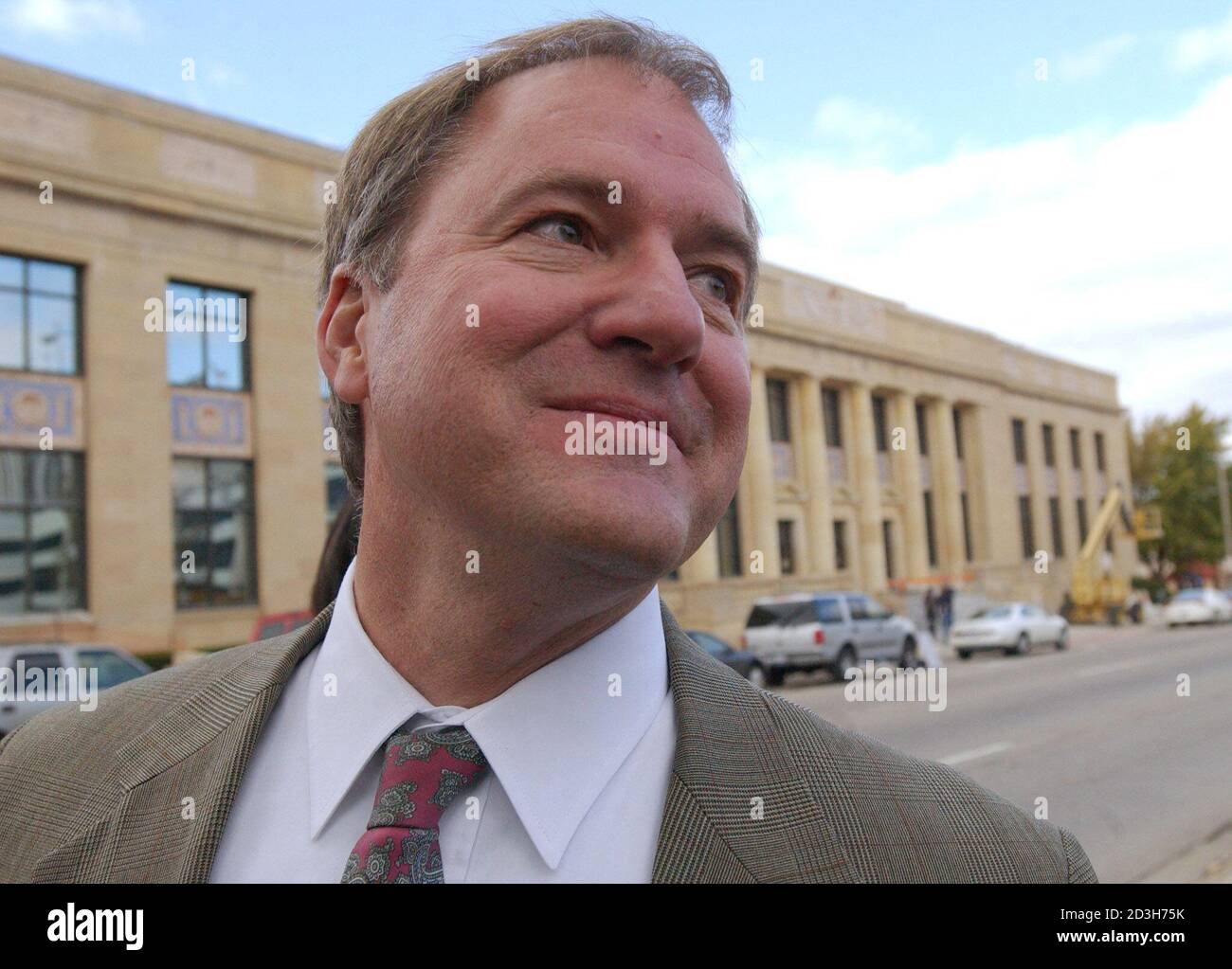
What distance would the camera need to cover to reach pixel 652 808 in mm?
1363

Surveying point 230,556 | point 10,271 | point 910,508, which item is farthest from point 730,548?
point 10,271

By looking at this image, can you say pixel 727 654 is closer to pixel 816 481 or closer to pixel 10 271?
pixel 10 271

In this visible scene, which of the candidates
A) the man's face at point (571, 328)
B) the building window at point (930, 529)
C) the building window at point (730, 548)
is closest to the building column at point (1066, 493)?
the building window at point (930, 529)

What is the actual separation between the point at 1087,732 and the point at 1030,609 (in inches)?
628

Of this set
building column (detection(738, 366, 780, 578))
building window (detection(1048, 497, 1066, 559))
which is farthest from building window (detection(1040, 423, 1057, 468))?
building column (detection(738, 366, 780, 578))

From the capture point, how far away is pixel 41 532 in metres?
18.9

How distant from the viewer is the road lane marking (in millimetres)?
9933

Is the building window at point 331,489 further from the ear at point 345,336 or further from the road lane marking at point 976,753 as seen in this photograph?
the ear at point 345,336

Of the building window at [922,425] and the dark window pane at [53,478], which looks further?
the building window at [922,425]

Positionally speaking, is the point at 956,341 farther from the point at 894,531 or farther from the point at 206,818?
the point at 206,818

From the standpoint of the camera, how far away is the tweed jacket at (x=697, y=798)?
4.16 ft

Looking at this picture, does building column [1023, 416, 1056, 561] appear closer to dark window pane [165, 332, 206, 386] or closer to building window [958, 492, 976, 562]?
building window [958, 492, 976, 562]

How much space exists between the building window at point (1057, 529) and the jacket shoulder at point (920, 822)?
51.0 metres
